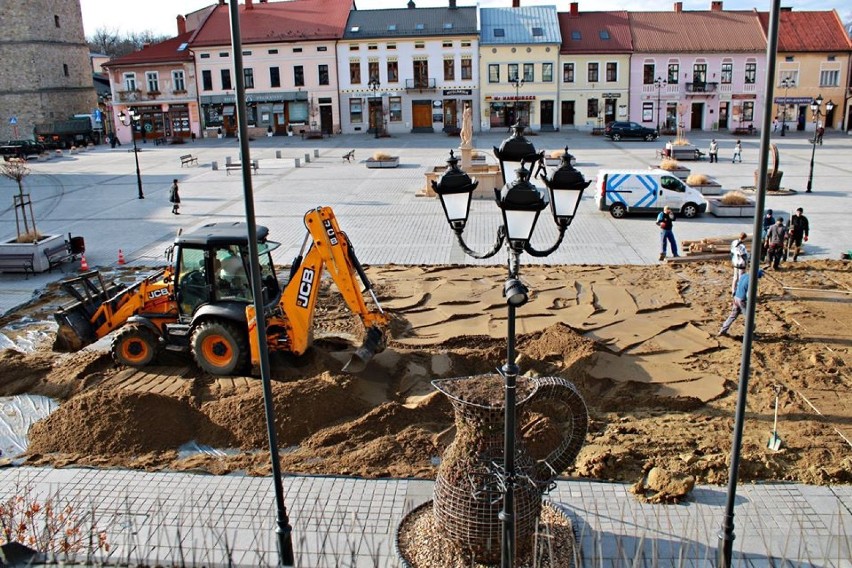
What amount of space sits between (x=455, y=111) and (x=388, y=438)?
150 ft

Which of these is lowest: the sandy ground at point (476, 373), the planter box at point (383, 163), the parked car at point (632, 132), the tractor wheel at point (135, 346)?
the sandy ground at point (476, 373)

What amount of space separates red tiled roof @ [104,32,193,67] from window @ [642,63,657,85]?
31200 mm

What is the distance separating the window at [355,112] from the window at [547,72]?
12.7 m

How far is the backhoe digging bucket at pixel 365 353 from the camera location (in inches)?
425

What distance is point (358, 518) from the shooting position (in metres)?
8.17

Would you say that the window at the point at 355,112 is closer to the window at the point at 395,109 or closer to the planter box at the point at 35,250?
the window at the point at 395,109

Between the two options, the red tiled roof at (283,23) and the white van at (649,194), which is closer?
the white van at (649,194)

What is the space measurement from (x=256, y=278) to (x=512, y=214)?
2.43m

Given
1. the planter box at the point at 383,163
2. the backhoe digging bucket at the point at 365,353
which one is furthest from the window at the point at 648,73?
the backhoe digging bucket at the point at 365,353

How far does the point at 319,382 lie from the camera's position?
408 inches

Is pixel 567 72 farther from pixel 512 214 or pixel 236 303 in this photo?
pixel 512 214

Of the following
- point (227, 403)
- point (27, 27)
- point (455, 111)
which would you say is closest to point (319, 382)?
point (227, 403)

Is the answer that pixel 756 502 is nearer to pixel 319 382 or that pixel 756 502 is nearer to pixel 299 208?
pixel 319 382

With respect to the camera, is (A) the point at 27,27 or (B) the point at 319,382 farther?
(A) the point at 27,27
